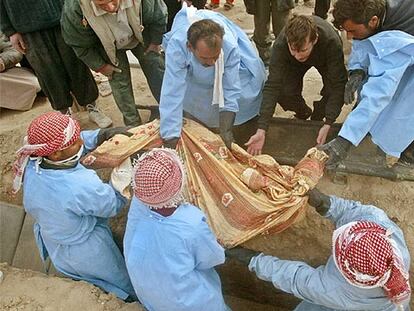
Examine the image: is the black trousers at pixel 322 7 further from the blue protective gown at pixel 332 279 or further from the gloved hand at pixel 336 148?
Result: the blue protective gown at pixel 332 279

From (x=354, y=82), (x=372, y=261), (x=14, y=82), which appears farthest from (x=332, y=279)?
(x=14, y=82)

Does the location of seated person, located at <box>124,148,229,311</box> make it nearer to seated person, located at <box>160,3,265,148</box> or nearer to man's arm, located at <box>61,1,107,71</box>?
seated person, located at <box>160,3,265,148</box>

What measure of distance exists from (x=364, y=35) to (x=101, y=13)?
1840 millimetres

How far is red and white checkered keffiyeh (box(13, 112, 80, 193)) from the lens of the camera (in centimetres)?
281

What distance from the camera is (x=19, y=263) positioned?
4289 mm

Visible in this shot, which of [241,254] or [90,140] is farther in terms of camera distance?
[90,140]

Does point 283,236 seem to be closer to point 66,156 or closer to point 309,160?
point 309,160

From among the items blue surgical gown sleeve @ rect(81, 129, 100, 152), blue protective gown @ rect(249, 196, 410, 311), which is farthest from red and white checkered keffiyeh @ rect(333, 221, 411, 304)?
blue surgical gown sleeve @ rect(81, 129, 100, 152)

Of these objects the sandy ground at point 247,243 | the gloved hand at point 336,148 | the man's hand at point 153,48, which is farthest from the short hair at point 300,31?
the man's hand at point 153,48

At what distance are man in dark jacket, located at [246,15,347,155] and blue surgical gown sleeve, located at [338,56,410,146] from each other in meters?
0.35

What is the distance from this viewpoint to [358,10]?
302 centimetres

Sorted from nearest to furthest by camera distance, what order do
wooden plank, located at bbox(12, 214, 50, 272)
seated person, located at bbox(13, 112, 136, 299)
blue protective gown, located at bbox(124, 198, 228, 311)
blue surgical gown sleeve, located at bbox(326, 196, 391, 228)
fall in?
blue protective gown, located at bbox(124, 198, 228, 311)
blue surgical gown sleeve, located at bbox(326, 196, 391, 228)
seated person, located at bbox(13, 112, 136, 299)
wooden plank, located at bbox(12, 214, 50, 272)

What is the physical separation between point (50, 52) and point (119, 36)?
2.59ft

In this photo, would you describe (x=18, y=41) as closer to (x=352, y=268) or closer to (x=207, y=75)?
(x=207, y=75)
